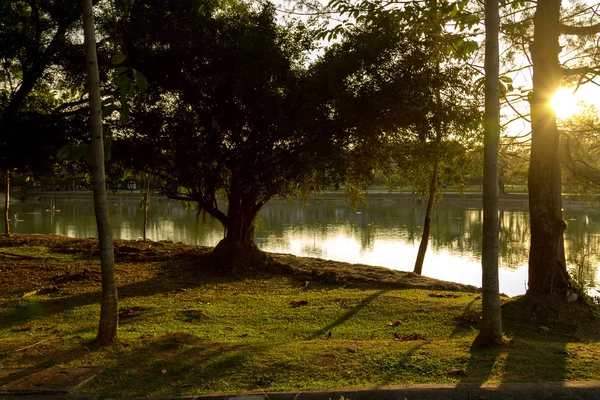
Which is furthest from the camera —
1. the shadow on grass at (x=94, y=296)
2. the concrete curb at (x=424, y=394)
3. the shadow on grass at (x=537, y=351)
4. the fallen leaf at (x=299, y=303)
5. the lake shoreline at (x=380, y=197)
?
the lake shoreline at (x=380, y=197)

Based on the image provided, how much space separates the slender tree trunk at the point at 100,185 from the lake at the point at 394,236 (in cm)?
1090

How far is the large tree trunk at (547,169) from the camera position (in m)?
8.01

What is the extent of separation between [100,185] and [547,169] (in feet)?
20.9

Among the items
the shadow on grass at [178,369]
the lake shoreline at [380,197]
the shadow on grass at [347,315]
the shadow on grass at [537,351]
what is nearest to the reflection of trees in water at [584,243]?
the shadow on grass at [537,351]

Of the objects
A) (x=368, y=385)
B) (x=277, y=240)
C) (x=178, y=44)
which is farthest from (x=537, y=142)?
(x=277, y=240)

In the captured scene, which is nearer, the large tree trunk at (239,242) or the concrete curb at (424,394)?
the concrete curb at (424,394)

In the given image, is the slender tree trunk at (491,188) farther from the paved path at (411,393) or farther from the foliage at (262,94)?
the foliage at (262,94)

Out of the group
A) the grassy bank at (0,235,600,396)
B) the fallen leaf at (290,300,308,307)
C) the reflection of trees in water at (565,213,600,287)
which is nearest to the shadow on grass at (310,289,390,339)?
the grassy bank at (0,235,600,396)

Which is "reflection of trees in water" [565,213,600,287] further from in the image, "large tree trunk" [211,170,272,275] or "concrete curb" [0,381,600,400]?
"concrete curb" [0,381,600,400]

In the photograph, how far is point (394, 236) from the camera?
1222 inches

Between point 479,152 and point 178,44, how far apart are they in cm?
702

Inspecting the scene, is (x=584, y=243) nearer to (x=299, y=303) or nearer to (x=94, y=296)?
(x=299, y=303)

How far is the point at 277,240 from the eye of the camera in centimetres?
2856

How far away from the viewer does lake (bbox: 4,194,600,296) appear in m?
20.9
